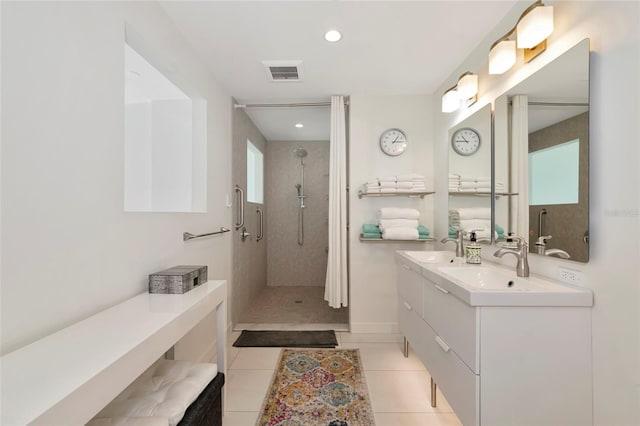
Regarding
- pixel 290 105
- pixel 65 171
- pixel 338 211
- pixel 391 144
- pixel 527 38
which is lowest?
pixel 338 211

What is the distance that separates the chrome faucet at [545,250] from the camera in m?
1.34

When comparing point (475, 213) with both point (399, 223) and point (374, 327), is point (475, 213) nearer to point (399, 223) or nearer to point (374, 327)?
point (399, 223)

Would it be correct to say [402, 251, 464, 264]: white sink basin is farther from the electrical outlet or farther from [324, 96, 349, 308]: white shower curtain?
the electrical outlet

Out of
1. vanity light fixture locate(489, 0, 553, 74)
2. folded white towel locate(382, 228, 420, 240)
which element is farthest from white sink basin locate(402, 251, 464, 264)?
vanity light fixture locate(489, 0, 553, 74)

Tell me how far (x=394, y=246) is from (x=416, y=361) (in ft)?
3.34

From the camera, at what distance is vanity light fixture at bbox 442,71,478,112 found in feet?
Result: 6.82

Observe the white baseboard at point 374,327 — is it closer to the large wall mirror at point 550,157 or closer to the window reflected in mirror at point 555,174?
the large wall mirror at point 550,157

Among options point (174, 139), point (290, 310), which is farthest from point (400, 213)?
point (174, 139)

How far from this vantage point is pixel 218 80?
254 cm

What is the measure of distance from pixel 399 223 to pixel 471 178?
72cm

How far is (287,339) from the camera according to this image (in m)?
2.74

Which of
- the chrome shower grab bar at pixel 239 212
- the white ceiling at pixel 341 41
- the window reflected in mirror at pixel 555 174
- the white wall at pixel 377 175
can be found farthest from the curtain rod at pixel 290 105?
the window reflected in mirror at pixel 555 174

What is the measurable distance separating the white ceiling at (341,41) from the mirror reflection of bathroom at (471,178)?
537mm

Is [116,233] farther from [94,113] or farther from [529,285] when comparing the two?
[529,285]
